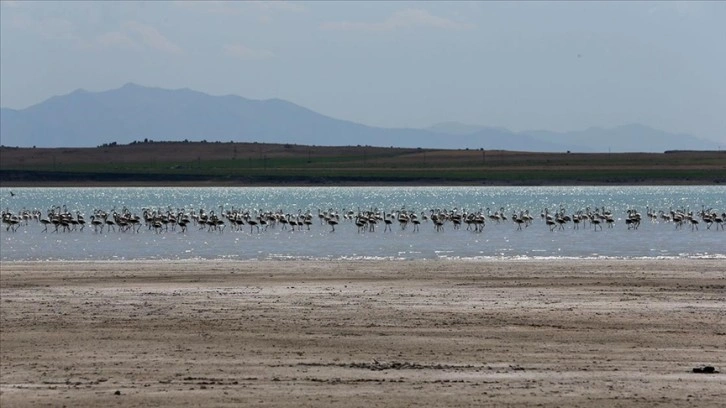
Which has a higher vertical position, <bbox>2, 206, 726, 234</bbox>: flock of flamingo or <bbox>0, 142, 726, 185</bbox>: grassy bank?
<bbox>0, 142, 726, 185</bbox>: grassy bank

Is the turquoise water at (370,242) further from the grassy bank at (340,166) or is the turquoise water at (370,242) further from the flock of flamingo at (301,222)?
the grassy bank at (340,166)

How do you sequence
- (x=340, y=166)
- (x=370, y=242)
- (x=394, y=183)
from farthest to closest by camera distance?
(x=340, y=166) → (x=394, y=183) → (x=370, y=242)

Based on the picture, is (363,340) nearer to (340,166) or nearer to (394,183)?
(394,183)

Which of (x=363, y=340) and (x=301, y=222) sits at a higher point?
(x=363, y=340)

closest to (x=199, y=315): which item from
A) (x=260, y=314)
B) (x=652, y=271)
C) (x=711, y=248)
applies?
(x=260, y=314)

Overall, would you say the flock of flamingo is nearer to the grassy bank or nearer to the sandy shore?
the sandy shore

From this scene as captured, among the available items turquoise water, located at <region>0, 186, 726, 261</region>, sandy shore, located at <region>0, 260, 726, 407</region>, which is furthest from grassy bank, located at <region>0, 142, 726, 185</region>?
sandy shore, located at <region>0, 260, 726, 407</region>

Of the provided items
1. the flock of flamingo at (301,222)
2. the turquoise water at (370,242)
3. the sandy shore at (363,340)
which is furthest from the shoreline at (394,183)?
the sandy shore at (363,340)

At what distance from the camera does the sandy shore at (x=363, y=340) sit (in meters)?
11.5

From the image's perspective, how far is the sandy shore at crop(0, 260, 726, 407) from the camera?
37.8 ft

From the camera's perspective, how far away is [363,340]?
1460 centimetres

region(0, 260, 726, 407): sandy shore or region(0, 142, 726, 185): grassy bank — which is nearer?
region(0, 260, 726, 407): sandy shore

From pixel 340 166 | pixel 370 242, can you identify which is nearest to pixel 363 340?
pixel 370 242

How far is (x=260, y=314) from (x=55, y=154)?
142875 millimetres
